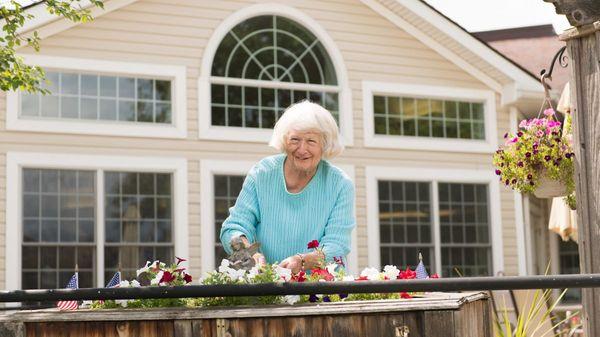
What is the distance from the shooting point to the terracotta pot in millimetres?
5539

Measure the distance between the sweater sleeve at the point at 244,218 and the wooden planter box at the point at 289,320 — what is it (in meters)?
1.03

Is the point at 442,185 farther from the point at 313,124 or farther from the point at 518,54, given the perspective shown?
the point at 313,124

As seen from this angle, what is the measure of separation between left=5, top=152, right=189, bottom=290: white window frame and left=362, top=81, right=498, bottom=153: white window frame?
2.79m

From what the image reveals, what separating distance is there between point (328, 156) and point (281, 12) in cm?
891

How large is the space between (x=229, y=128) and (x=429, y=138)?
10.0ft

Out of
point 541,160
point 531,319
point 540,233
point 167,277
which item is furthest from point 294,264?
point 540,233

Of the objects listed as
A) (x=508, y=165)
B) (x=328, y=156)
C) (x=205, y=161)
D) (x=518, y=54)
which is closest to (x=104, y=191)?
(x=205, y=161)

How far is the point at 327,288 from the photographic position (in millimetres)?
2762

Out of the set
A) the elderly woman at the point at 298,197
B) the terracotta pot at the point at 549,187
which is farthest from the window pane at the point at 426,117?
the elderly woman at the point at 298,197

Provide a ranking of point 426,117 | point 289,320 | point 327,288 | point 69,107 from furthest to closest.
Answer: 1. point 426,117
2. point 69,107
3. point 289,320
4. point 327,288

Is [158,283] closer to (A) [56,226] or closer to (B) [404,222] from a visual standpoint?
(A) [56,226]

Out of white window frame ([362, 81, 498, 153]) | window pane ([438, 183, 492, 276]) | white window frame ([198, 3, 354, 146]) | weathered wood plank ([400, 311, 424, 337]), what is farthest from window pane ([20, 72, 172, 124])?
weathered wood plank ([400, 311, 424, 337])

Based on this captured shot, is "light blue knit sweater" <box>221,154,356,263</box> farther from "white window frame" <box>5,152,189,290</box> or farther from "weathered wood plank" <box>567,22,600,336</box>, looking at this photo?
"white window frame" <box>5,152,189,290</box>

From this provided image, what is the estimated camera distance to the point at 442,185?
13.6 metres
